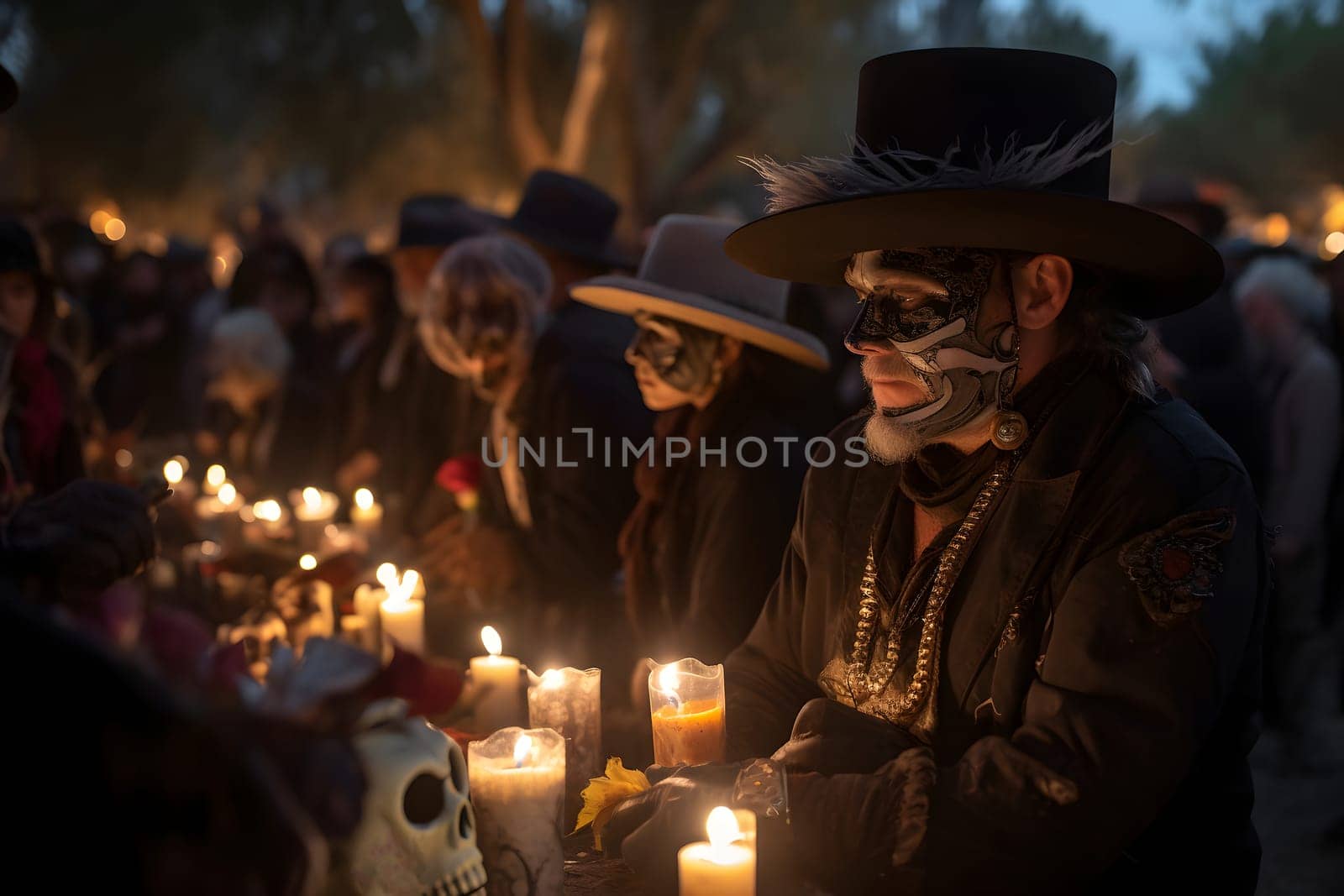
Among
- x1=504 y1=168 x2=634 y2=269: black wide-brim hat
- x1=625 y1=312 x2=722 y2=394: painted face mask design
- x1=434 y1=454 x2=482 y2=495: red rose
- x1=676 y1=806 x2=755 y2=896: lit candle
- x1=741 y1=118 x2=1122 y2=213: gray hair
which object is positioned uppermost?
x1=504 y1=168 x2=634 y2=269: black wide-brim hat

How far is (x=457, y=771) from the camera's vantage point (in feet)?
6.64

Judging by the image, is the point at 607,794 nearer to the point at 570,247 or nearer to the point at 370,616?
the point at 370,616

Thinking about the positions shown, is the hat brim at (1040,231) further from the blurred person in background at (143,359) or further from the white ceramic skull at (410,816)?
the blurred person in background at (143,359)

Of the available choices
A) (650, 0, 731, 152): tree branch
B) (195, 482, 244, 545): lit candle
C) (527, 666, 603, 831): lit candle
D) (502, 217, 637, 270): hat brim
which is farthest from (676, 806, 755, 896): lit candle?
(650, 0, 731, 152): tree branch

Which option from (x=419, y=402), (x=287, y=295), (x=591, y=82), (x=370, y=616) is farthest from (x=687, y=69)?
(x=370, y=616)

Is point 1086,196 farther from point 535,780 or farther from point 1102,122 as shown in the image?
point 535,780

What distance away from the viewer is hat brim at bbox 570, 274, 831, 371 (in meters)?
4.04

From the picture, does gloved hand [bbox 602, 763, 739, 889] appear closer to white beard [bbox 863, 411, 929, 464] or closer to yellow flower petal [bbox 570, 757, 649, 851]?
yellow flower petal [bbox 570, 757, 649, 851]

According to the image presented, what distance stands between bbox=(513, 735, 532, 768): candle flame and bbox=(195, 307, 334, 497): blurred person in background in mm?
5078

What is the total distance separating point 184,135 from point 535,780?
37121 mm

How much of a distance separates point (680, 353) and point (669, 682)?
171cm

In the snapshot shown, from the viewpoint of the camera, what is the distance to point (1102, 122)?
2691mm

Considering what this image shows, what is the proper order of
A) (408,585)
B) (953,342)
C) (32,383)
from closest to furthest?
(953,342)
(408,585)
(32,383)

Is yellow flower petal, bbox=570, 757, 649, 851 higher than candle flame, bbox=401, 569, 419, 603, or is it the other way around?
candle flame, bbox=401, 569, 419, 603
